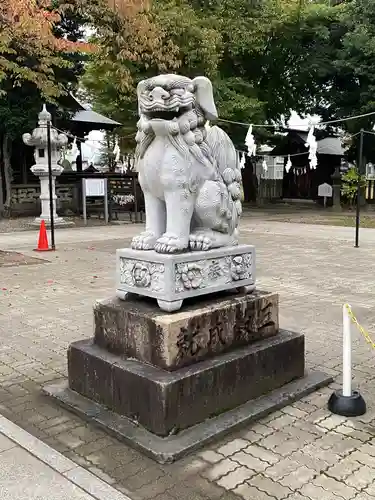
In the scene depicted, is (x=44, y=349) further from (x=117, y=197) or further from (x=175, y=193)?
(x=117, y=197)

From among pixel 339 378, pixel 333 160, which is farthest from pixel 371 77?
pixel 339 378

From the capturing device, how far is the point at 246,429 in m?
3.57

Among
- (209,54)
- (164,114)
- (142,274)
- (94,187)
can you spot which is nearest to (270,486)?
(142,274)

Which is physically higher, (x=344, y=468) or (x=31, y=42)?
(x=31, y=42)

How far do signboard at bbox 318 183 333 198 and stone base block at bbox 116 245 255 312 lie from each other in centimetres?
2303

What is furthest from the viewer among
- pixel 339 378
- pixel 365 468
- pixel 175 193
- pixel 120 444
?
pixel 339 378

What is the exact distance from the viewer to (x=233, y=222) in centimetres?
416

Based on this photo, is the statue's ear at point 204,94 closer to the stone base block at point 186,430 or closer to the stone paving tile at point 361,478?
the stone base block at point 186,430

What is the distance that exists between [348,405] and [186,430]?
119 centimetres

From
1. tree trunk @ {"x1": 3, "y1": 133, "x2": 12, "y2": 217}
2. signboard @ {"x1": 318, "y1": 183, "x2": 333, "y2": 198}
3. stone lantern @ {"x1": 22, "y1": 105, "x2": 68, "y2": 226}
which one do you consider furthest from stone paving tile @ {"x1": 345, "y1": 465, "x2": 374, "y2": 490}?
signboard @ {"x1": 318, "y1": 183, "x2": 333, "y2": 198}

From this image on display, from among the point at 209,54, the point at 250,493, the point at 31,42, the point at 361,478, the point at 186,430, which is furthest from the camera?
the point at 209,54

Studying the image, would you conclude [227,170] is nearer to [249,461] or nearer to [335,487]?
[249,461]

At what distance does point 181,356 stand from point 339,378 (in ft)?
5.27

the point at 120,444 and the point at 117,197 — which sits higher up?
the point at 117,197
